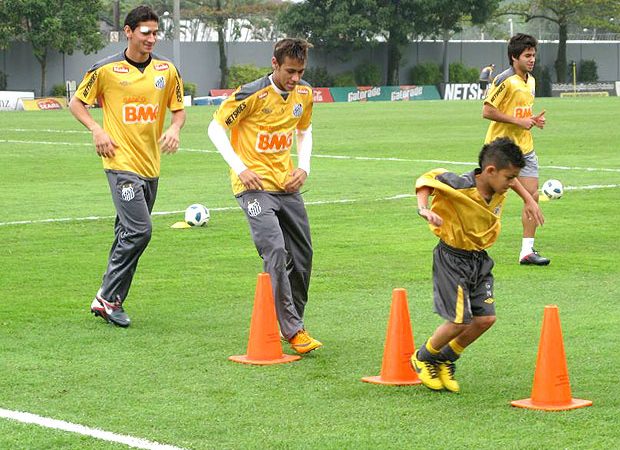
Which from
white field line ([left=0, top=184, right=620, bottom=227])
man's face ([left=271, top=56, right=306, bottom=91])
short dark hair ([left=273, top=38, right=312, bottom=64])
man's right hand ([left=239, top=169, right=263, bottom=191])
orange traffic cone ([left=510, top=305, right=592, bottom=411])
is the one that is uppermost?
short dark hair ([left=273, top=38, right=312, bottom=64])

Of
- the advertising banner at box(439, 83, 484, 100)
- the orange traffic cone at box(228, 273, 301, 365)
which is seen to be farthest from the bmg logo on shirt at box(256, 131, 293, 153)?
the advertising banner at box(439, 83, 484, 100)

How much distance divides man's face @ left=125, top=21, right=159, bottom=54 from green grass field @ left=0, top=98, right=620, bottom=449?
195cm

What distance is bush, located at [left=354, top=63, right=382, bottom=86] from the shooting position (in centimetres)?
8219

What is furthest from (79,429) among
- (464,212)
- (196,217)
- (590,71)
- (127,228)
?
(590,71)

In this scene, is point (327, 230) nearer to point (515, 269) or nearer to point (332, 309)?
point (515, 269)

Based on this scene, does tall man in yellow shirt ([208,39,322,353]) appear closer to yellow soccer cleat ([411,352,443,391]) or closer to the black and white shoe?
yellow soccer cleat ([411,352,443,391])

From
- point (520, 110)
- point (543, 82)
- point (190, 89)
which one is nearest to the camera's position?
point (520, 110)

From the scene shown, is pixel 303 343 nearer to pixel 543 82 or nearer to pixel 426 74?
pixel 426 74

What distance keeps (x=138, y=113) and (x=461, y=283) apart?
3.44 metres

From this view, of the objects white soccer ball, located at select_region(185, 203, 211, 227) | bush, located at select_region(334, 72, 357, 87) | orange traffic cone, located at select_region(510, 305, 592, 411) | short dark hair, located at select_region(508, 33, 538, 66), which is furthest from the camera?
bush, located at select_region(334, 72, 357, 87)

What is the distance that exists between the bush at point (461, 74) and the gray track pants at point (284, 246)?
7676 centimetres

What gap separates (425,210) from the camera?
7.11 m

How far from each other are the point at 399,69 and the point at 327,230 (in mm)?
71353

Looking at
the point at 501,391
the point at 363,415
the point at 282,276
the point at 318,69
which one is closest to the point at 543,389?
the point at 501,391
